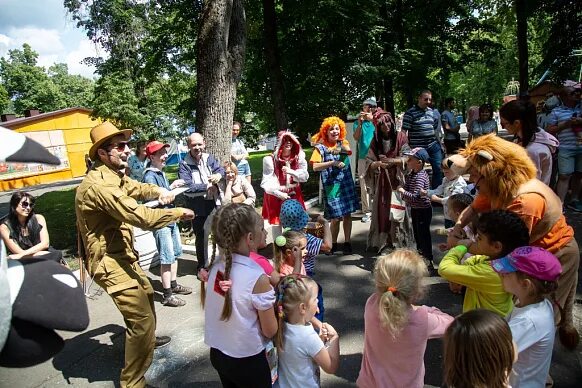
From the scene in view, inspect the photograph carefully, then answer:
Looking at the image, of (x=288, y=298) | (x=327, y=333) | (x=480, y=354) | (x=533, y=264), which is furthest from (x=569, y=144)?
(x=288, y=298)

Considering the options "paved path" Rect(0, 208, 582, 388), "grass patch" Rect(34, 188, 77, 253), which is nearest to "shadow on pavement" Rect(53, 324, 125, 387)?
"paved path" Rect(0, 208, 582, 388)

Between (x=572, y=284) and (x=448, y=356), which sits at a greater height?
(x=448, y=356)

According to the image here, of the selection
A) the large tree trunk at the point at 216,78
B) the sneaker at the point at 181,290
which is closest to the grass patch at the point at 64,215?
the sneaker at the point at 181,290

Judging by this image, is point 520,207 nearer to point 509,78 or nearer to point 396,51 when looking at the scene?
point 396,51

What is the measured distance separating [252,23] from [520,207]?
11027 mm

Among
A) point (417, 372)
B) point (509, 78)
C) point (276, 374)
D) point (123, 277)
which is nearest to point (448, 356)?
point (417, 372)

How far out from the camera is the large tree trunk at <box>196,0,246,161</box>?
6371mm

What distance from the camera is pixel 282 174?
210 inches

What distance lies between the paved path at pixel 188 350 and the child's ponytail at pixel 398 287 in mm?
1235

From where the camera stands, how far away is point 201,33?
6.46m

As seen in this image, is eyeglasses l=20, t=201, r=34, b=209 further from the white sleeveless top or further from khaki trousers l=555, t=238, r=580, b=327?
khaki trousers l=555, t=238, r=580, b=327

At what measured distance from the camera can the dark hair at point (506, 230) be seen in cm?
222

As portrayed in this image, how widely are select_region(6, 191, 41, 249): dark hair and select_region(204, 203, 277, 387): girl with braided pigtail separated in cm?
369

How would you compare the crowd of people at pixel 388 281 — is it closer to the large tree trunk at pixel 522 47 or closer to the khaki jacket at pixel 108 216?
the khaki jacket at pixel 108 216
